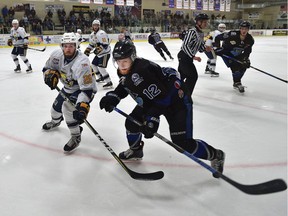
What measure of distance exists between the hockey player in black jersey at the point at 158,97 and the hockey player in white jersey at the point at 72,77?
27cm

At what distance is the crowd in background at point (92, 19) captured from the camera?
1363cm

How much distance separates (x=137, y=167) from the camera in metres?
2.24

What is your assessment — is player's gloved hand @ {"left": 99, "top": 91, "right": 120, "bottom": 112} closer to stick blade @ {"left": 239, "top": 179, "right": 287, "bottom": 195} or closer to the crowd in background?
stick blade @ {"left": 239, "top": 179, "right": 287, "bottom": 195}

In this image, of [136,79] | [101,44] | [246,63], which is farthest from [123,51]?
[101,44]

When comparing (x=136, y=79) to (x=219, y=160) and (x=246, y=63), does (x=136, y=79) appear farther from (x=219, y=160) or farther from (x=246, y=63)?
(x=246, y=63)

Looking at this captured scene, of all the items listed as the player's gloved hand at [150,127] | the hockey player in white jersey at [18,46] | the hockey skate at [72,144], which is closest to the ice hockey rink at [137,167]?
the hockey skate at [72,144]

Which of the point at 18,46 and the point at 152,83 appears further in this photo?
the point at 18,46

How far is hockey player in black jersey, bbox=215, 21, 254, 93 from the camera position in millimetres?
4293

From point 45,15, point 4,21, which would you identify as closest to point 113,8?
point 45,15

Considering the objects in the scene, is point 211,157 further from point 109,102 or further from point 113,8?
point 113,8

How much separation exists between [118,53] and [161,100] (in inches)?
17.6

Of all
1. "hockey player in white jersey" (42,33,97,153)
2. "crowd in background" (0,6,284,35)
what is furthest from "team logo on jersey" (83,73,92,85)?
"crowd in background" (0,6,284,35)

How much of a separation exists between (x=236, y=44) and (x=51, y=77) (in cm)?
316

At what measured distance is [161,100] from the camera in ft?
6.25
